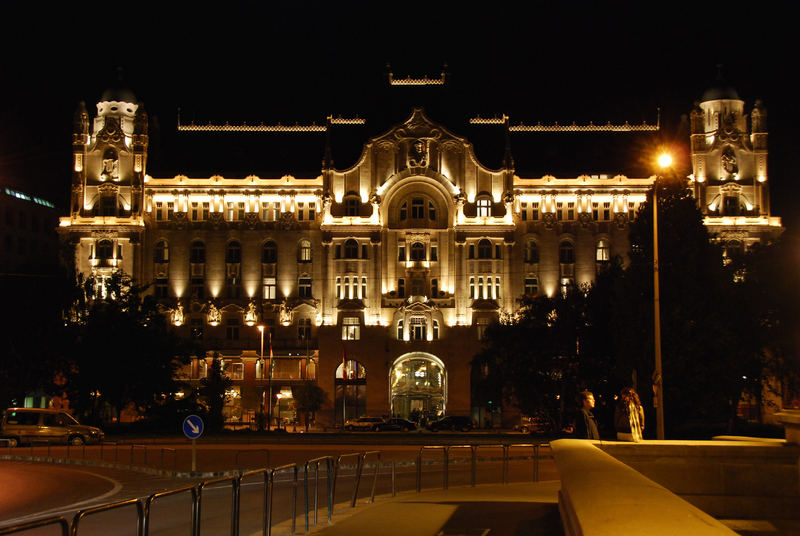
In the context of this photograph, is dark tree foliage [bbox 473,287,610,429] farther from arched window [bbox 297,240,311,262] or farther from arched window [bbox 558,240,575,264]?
arched window [bbox 297,240,311,262]

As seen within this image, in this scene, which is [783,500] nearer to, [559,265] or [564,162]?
[559,265]

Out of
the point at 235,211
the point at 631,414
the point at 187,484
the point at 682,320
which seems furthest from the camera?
the point at 235,211

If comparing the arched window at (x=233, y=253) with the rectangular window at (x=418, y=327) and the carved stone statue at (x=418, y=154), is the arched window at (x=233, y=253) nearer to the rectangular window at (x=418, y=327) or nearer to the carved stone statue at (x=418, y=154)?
the rectangular window at (x=418, y=327)

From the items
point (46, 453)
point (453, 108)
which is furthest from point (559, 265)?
point (46, 453)

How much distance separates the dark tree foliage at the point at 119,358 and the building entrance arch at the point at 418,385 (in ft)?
80.3

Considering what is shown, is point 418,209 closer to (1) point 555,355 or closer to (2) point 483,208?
(2) point 483,208

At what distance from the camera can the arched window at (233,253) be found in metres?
96.6

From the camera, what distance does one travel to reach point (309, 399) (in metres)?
84.8

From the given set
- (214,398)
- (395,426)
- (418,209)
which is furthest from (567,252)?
(214,398)

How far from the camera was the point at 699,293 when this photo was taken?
1772 inches

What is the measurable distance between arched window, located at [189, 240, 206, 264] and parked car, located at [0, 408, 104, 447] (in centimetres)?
3911

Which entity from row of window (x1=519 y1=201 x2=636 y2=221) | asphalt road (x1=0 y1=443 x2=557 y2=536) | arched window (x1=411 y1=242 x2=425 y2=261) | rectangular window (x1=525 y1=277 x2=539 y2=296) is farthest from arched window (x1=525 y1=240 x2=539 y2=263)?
asphalt road (x1=0 y1=443 x2=557 y2=536)

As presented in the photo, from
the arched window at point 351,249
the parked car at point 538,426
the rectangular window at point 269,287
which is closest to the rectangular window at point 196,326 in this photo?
the rectangular window at point 269,287

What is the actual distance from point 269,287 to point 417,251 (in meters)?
14.7
